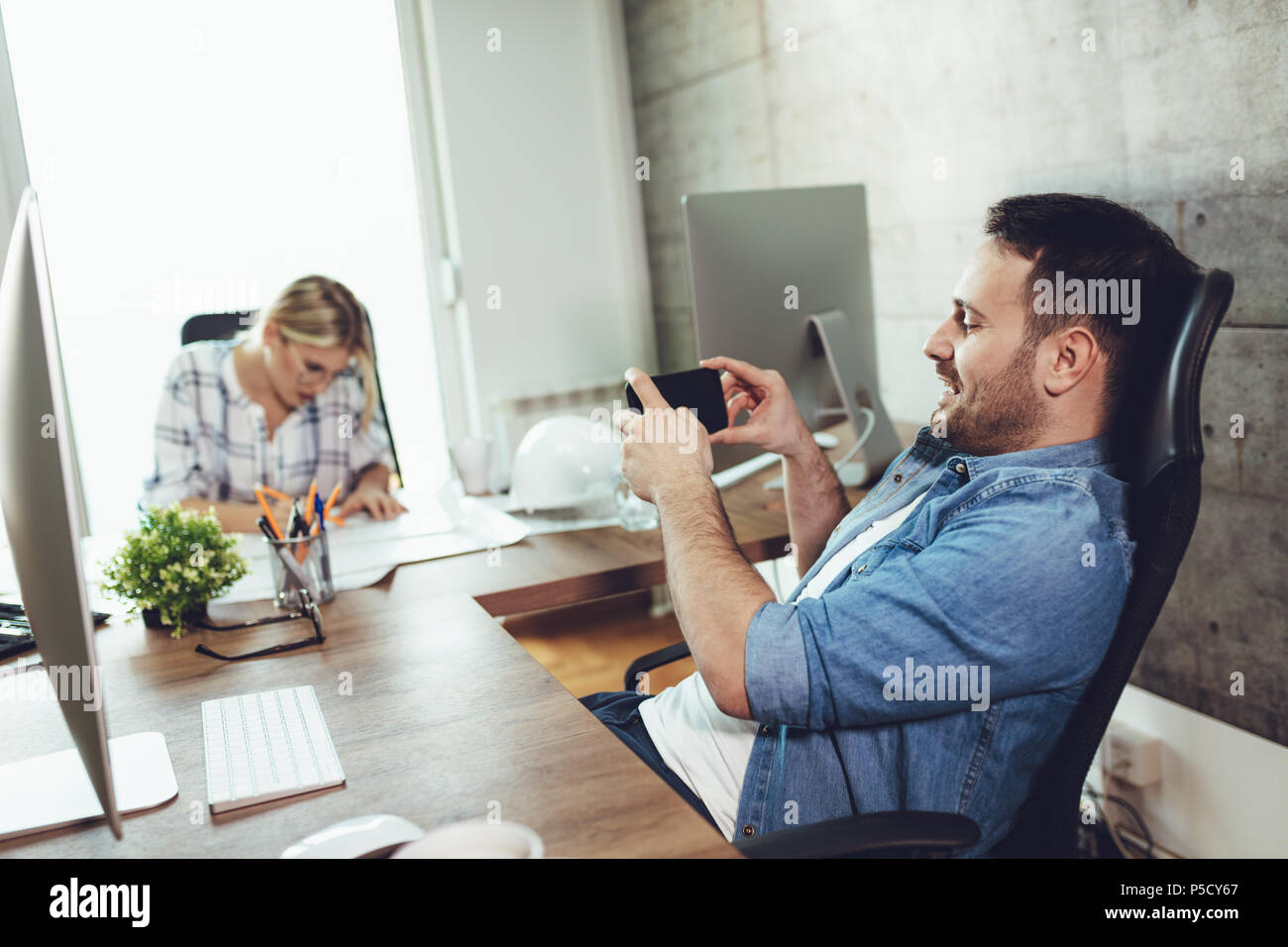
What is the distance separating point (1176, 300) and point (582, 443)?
44.4 inches

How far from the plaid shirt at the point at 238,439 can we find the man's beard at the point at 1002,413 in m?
1.62

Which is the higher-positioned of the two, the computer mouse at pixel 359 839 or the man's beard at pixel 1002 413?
the man's beard at pixel 1002 413

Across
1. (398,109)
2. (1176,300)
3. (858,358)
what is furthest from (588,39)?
(1176,300)

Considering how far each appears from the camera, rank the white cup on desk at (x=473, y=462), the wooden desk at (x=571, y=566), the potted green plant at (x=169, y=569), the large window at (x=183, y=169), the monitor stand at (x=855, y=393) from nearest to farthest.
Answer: the potted green plant at (x=169, y=569), the wooden desk at (x=571, y=566), the monitor stand at (x=855, y=393), the white cup on desk at (x=473, y=462), the large window at (x=183, y=169)

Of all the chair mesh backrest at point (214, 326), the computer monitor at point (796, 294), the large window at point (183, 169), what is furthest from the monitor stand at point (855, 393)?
the large window at point (183, 169)

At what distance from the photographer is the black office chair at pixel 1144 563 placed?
100 centimetres

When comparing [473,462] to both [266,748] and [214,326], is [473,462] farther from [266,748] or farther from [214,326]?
[266,748]

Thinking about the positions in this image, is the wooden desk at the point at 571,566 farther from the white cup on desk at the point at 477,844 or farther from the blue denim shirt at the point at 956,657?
the white cup on desk at the point at 477,844

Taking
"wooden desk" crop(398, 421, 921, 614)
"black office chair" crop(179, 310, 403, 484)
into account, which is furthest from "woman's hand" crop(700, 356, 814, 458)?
"black office chair" crop(179, 310, 403, 484)

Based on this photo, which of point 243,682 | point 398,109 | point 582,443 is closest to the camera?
point 243,682

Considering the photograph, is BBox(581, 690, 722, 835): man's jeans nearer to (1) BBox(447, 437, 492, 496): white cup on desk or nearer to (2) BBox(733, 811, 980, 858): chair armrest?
(2) BBox(733, 811, 980, 858): chair armrest

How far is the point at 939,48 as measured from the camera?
2.35 m

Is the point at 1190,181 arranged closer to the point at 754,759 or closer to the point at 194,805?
the point at 754,759

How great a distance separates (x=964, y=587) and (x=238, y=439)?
1.98 metres
